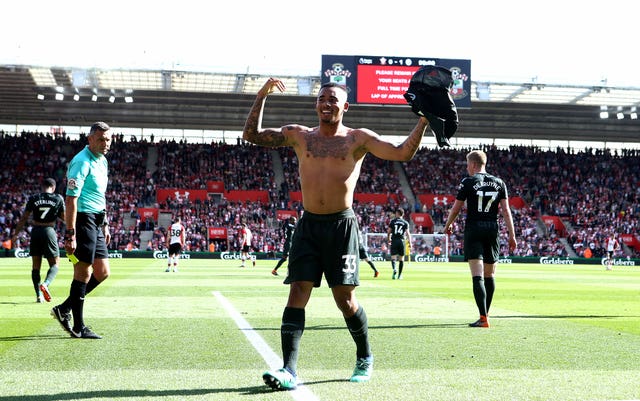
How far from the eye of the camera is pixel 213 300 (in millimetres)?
13594

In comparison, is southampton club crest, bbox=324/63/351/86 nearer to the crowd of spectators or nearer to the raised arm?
the crowd of spectators

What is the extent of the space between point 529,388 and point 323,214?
6.24 ft

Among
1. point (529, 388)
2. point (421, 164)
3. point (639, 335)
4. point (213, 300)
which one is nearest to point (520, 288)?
point (213, 300)

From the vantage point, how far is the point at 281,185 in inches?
2110

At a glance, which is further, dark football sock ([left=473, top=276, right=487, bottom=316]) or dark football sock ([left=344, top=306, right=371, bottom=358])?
dark football sock ([left=473, top=276, right=487, bottom=316])

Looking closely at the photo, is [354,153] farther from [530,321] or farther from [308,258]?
[530,321]

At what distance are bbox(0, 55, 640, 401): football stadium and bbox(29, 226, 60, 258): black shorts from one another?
131 mm

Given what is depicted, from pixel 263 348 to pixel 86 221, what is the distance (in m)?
2.24

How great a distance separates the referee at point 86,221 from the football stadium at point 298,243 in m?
0.07

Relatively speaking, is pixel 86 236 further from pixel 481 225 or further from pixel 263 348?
pixel 481 225

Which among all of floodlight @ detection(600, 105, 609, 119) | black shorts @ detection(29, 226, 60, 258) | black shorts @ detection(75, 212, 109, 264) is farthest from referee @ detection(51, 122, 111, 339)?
floodlight @ detection(600, 105, 609, 119)

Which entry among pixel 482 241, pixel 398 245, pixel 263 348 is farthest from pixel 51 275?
pixel 398 245

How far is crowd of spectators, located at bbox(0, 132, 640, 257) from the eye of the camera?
1881 inches

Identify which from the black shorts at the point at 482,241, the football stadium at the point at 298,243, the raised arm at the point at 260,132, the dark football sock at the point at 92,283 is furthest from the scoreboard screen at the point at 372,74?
the raised arm at the point at 260,132
